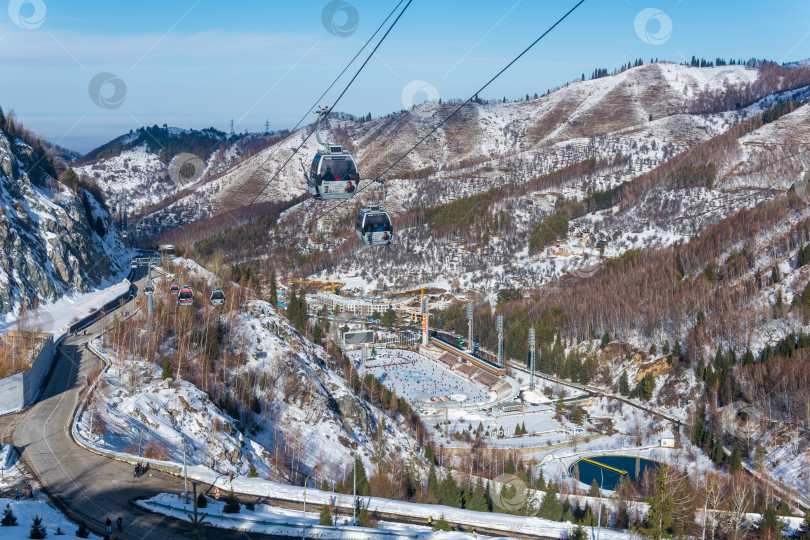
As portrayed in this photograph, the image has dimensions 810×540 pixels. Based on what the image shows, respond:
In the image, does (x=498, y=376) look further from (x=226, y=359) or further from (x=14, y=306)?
(x=14, y=306)

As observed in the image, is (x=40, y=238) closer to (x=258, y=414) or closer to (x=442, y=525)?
(x=258, y=414)

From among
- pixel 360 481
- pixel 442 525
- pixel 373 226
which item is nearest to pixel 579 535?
pixel 442 525

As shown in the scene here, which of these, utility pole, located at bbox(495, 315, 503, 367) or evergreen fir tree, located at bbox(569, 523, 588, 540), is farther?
utility pole, located at bbox(495, 315, 503, 367)

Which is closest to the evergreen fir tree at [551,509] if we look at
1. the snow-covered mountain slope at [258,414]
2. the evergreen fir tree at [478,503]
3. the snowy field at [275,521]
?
the evergreen fir tree at [478,503]

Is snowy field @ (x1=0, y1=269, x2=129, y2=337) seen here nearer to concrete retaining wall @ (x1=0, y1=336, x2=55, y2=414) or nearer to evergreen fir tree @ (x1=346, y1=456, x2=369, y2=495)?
concrete retaining wall @ (x1=0, y1=336, x2=55, y2=414)

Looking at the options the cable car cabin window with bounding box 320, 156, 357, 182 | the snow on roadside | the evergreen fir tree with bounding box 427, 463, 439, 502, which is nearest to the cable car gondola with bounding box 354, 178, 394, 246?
the cable car cabin window with bounding box 320, 156, 357, 182

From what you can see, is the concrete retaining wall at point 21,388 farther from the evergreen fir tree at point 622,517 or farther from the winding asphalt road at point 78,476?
the evergreen fir tree at point 622,517
